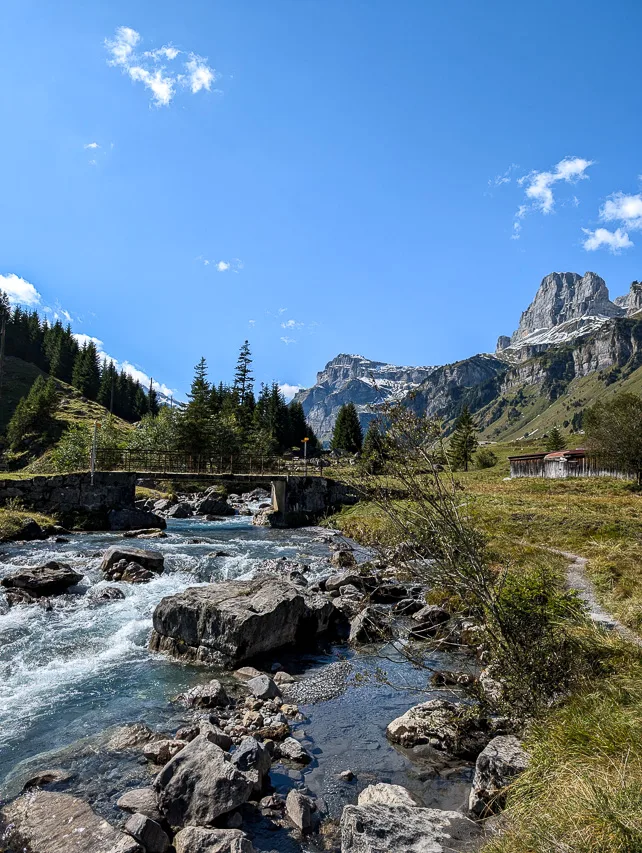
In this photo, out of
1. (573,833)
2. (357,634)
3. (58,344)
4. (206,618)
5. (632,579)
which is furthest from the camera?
(58,344)

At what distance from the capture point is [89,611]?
17.8 metres

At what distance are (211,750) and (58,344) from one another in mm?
147440

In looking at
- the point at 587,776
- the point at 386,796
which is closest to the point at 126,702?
the point at 386,796

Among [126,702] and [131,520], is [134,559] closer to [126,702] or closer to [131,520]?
[126,702]

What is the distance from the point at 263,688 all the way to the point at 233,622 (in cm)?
263

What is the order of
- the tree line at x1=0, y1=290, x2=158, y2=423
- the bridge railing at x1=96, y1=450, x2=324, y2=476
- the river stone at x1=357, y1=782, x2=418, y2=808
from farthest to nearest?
1. the tree line at x1=0, y1=290, x2=158, y2=423
2. the bridge railing at x1=96, y1=450, x2=324, y2=476
3. the river stone at x1=357, y1=782, x2=418, y2=808

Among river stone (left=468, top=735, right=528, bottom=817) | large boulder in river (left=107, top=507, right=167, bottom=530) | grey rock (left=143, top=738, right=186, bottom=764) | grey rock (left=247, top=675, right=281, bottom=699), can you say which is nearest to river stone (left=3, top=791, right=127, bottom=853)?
grey rock (left=143, top=738, right=186, bottom=764)

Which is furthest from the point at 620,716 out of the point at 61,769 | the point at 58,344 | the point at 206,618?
the point at 58,344

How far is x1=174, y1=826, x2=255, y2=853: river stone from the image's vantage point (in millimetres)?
6336

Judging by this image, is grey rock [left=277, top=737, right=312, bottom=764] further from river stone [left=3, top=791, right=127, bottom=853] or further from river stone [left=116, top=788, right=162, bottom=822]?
river stone [left=3, top=791, right=127, bottom=853]

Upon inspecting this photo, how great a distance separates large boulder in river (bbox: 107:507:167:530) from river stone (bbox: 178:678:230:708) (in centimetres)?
3116

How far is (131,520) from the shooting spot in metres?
41.1

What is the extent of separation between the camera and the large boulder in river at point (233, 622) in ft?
45.8

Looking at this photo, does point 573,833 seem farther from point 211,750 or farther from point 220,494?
point 220,494
